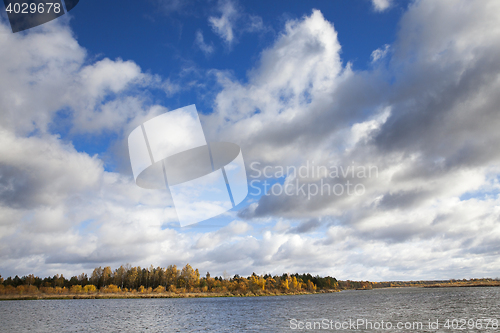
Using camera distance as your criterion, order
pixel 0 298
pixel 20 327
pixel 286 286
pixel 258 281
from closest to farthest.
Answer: pixel 20 327 < pixel 0 298 < pixel 258 281 < pixel 286 286

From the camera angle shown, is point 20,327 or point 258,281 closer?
point 20,327

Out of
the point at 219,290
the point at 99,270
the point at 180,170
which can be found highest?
the point at 180,170

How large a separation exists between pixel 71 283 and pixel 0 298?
161 feet

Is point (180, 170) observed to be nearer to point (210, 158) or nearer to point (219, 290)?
point (210, 158)

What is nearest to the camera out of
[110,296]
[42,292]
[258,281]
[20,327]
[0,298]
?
[20,327]

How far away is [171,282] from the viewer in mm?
180250

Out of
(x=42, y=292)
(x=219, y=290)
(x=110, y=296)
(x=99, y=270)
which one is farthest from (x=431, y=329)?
(x=99, y=270)

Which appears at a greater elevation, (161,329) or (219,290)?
(161,329)

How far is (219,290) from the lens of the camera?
592 ft

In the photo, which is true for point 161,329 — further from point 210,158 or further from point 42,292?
point 42,292

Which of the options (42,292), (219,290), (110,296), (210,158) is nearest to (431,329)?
(210,158)

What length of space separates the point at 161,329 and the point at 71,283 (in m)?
174

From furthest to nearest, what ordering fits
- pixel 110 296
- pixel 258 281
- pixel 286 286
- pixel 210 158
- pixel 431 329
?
pixel 286 286
pixel 258 281
pixel 110 296
pixel 431 329
pixel 210 158

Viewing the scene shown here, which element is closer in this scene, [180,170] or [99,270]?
[180,170]
